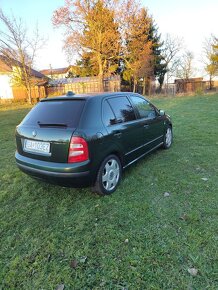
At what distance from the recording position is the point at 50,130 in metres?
2.89

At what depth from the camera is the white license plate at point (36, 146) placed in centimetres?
290

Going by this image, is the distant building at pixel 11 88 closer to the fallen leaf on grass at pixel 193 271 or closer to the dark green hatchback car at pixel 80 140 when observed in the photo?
the dark green hatchback car at pixel 80 140

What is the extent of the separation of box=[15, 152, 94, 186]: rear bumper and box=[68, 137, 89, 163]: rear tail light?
7 cm

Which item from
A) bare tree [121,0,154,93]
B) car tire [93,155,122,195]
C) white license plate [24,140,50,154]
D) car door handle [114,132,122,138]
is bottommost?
car tire [93,155,122,195]

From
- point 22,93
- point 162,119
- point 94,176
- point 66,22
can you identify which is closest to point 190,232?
point 94,176

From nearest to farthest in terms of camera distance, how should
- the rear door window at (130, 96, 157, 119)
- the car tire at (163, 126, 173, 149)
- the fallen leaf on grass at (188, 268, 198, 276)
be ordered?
the fallen leaf on grass at (188, 268, 198, 276)
the rear door window at (130, 96, 157, 119)
the car tire at (163, 126, 173, 149)

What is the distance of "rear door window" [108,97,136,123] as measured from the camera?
136 inches

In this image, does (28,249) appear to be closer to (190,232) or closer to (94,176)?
(94,176)

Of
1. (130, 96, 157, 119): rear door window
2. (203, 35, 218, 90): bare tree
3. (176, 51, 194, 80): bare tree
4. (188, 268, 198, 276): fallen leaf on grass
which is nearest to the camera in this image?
(188, 268, 198, 276): fallen leaf on grass

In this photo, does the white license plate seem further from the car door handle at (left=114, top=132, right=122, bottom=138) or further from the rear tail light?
the car door handle at (left=114, top=132, right=122, bottom=138)

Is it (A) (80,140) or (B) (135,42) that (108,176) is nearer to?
(A) (80,140)

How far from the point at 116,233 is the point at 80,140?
1.23 m

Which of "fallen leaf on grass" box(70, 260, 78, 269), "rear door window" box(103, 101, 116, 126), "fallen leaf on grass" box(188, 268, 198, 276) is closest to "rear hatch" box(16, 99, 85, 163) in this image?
"rear door window" box(103, 101, 116, 126)

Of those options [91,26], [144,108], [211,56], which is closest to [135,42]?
[91,26]
